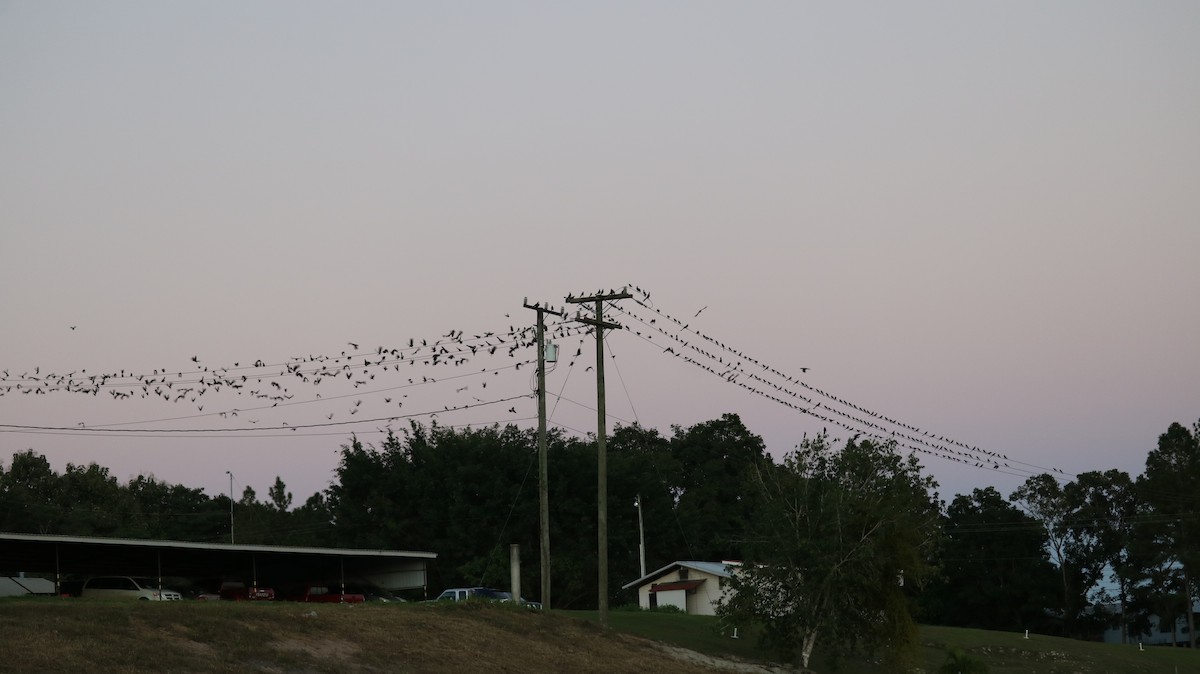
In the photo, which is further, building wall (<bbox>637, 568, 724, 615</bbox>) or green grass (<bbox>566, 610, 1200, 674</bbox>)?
building wall (<bbox>637, 568, 724, 615</bbox>)

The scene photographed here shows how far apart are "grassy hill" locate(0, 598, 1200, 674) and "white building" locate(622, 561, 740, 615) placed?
68.2ft

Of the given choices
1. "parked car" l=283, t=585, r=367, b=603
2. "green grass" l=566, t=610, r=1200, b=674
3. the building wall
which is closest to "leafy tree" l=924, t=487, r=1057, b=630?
"green grass" l=566, t=610, r=1200, b=674

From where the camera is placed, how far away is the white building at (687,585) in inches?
2835

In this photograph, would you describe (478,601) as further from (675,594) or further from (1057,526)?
(1057,526)

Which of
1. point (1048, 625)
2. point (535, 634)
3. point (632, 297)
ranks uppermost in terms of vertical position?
point (632, 297)

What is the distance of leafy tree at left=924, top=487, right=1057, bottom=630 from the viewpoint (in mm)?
94750

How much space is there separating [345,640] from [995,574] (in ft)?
246

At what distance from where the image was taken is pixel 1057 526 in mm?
99875

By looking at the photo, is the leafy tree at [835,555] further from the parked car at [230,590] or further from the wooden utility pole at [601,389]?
the parked car at [230,590]

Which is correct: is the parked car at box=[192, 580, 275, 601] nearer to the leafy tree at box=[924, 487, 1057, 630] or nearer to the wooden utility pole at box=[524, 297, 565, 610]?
the wooden utility pole at box=[524, 297, 565, 610]

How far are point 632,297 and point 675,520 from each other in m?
56.3

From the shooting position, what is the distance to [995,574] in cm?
9644

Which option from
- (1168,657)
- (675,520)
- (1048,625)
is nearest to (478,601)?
(1168,657)

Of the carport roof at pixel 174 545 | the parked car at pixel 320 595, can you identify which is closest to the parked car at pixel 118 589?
the carport roof at pixel 174 545
